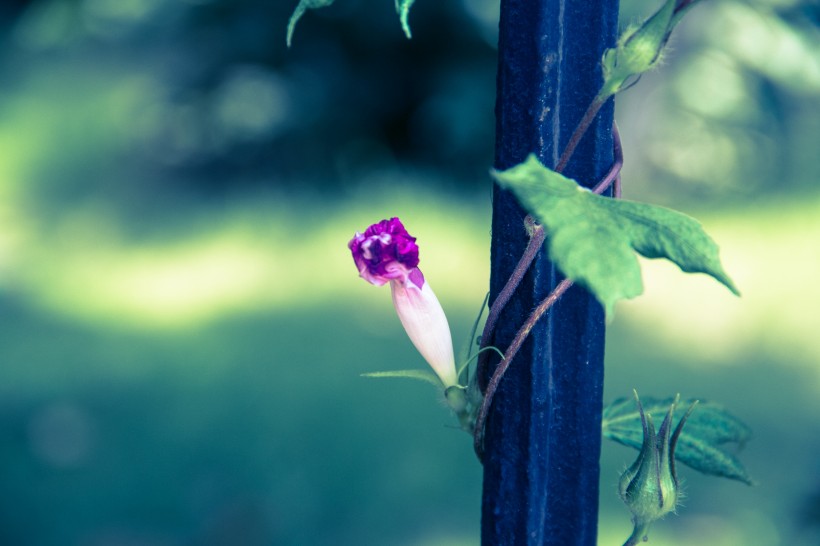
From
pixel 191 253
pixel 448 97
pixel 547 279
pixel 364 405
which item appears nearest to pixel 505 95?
pixel 547 279

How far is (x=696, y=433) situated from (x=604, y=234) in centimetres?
28

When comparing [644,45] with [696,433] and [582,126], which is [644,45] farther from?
[696,433]

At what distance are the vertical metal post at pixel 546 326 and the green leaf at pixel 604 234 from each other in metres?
0.09

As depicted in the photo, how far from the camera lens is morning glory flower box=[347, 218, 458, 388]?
1.86 ft

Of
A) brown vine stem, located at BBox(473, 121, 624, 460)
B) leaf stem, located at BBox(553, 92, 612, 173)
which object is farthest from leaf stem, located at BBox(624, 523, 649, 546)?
leaf stem, located at BBox(553, 92, 612, 173)

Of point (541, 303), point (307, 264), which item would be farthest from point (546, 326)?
point (307, 264)

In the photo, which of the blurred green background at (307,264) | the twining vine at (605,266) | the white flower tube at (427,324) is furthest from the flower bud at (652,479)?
the blurred green background at (307,264)

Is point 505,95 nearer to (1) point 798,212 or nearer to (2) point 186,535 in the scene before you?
(2) point 186,535

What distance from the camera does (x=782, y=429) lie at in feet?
7.52

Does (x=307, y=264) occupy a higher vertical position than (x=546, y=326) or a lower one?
higher

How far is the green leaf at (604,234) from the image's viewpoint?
0.41 metres

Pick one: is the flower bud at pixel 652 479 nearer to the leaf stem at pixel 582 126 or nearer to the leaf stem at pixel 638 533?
the leaf stem at pixel 638 533

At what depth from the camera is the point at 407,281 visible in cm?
59

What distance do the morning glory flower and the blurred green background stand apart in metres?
1.18
